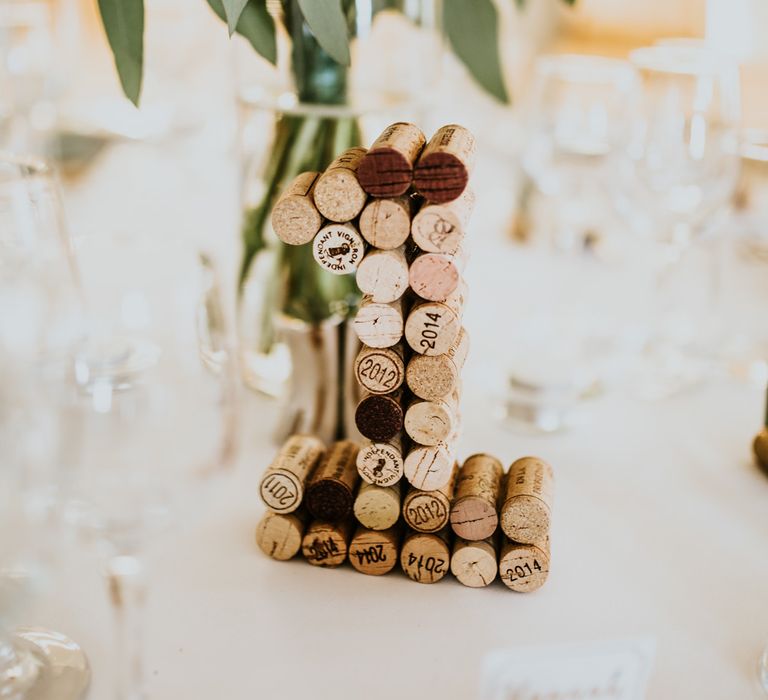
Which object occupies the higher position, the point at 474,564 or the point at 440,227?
the point at 440,227

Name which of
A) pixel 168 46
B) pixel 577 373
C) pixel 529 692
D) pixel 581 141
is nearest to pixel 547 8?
pixel 168 46

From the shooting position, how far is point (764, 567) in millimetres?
602

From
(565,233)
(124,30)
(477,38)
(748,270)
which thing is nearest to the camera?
(124,30)

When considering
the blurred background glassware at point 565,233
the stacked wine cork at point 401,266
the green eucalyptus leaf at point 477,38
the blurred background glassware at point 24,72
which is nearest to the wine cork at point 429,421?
the stacked wine cork at point 401,266

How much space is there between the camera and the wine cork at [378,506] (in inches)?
22.0

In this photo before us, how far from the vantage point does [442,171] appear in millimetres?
490

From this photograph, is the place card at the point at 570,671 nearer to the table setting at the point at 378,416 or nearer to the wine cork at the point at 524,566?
the table setting at the point at 378,416

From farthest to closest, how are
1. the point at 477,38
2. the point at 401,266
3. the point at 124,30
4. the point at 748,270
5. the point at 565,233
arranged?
the point at 748,270 → the point at 565,233 → the point at 477,38 → the point at 124,30 → the point at 401,266

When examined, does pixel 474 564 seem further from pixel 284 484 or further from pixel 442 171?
pixel 442 171

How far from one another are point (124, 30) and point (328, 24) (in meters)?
0.14

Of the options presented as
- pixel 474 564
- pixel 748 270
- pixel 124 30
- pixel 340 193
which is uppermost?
pixel 124 30

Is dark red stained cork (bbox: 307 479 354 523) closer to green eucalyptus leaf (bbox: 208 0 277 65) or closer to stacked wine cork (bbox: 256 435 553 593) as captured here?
stacked wine cork (bbox: 256 435 553 593)

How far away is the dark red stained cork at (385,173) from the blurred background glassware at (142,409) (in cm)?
10

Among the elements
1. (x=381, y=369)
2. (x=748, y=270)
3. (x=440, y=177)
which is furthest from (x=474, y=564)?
(x=748, y=270)
